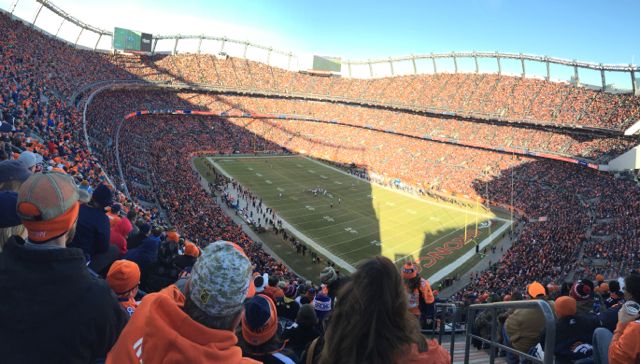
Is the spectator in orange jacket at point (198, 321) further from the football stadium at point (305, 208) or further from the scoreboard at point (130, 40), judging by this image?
the scoreboard at point (130, 40)

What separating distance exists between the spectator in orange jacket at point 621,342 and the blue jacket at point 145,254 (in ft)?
17.9

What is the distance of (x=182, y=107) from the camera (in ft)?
199

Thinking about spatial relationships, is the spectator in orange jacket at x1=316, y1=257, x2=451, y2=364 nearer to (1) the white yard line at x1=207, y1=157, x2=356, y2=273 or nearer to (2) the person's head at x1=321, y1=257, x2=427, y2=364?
(2) the person's head at x1=321, y1=257, x2=427, y2=364

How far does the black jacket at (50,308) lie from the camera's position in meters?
2.01

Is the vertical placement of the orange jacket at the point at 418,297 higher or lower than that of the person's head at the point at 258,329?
lower

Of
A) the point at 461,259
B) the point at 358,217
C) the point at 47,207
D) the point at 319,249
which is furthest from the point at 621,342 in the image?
the point at 358,217

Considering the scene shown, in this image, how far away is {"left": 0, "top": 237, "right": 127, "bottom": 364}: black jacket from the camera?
2.01 meters

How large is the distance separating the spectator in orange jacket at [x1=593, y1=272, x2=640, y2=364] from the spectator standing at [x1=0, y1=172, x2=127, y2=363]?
4.07 m

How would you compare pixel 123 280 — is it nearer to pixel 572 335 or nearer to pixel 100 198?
pixel 100 198

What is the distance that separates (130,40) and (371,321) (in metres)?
70.7

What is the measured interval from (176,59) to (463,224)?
189ft

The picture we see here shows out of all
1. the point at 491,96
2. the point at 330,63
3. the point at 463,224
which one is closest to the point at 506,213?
the point at 463,224

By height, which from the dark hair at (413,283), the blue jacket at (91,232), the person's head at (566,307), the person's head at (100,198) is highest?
the person's head at (100,198)

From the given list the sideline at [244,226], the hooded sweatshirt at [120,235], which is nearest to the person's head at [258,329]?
the hooded sweatshirt at [120,235]
